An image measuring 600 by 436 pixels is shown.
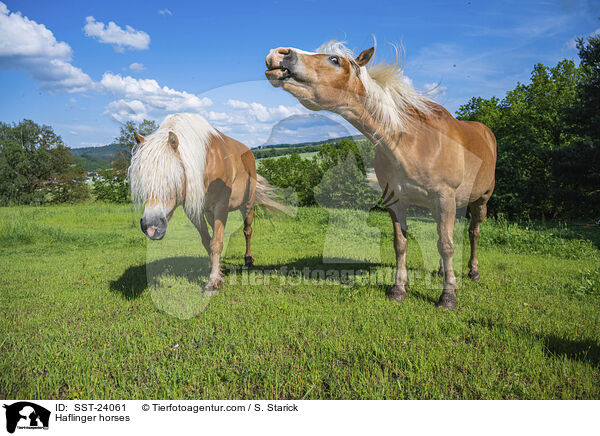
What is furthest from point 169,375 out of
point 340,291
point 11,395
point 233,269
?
point 233,269

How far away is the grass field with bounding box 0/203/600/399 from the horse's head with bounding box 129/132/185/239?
1.18 meters

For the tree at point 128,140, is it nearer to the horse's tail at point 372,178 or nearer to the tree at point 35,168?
the horse's tail at point 372,178

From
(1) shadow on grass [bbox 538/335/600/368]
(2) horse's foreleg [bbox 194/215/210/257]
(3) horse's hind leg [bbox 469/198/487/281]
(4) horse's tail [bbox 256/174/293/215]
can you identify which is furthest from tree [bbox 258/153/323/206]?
(1) shadow on grass [bbox 538/335/600/368]

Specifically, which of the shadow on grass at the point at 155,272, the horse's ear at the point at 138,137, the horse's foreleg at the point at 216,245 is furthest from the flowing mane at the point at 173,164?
the shadow on grass at the point at 155,272

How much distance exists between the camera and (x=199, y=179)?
3.61m

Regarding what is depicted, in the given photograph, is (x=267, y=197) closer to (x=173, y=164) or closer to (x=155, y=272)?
(x=155, y=272)

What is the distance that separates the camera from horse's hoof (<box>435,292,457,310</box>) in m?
3.71

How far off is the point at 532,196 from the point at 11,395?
721 inches

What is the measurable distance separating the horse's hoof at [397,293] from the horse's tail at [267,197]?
323cm

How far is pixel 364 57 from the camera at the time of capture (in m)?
3.04

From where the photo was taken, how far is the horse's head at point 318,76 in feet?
8.82

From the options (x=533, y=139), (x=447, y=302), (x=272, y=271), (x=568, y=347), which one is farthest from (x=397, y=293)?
(x=533, y=139)
